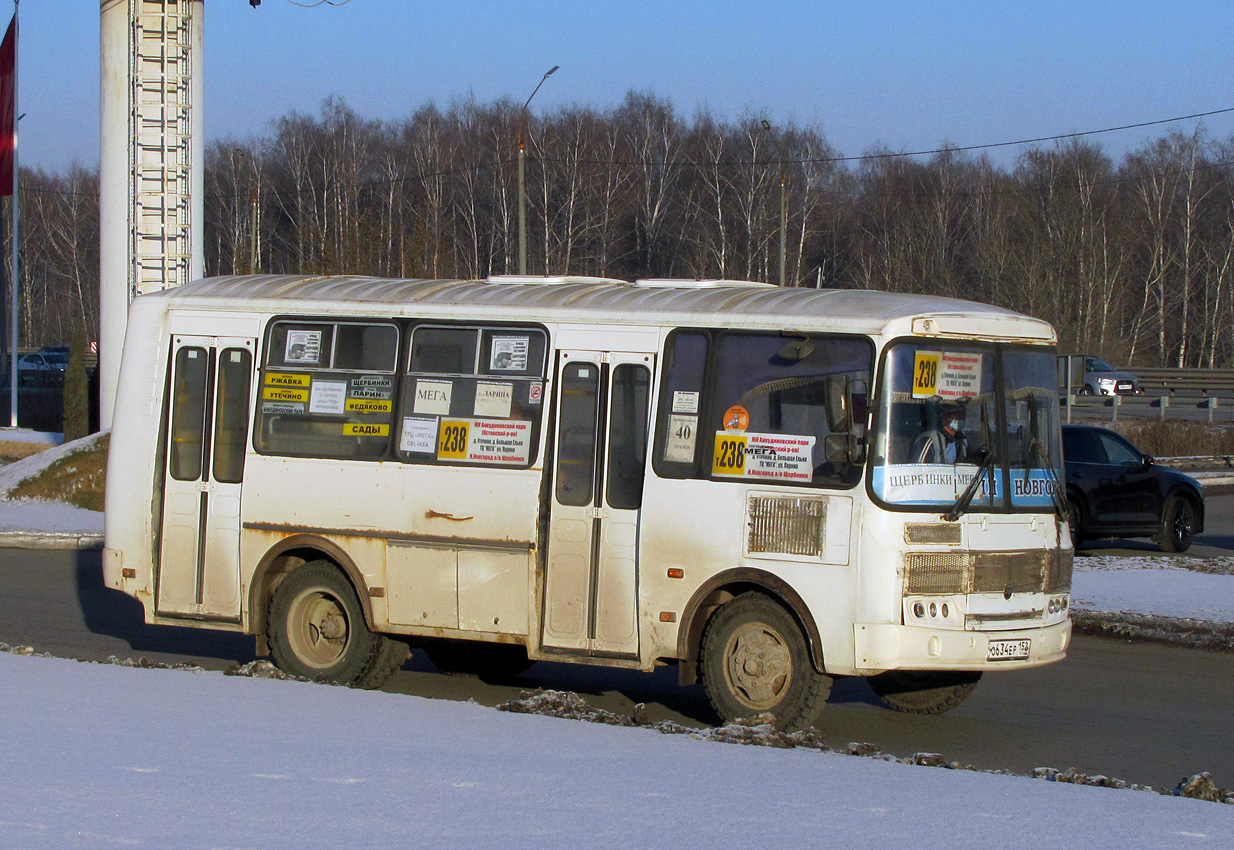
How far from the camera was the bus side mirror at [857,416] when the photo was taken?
8.03 metres

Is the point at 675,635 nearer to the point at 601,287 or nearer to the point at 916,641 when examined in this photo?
the point at 916,641

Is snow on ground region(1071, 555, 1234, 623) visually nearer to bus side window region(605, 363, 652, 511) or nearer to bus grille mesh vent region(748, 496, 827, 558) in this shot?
bus grille mesh vent region(748, 496, 827, 558)

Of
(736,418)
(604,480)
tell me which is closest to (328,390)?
(604,480)

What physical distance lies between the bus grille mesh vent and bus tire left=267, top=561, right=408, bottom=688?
107 inches

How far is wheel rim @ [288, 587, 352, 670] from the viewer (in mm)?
9656

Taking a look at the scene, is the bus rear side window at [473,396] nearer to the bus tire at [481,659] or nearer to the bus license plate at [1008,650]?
the bus tire at [481,659]

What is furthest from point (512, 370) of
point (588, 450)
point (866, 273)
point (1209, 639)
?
point (866, 273)

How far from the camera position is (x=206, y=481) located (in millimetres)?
9867

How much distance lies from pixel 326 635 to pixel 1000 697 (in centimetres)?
446

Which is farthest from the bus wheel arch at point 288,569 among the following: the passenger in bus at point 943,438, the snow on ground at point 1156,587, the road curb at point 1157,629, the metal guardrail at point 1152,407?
the metal guardrail at point 1152,407

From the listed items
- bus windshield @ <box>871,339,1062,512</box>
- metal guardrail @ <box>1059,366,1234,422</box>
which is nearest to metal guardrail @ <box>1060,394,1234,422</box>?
metal guardrail @ <box>1059,366,1234,422</box>

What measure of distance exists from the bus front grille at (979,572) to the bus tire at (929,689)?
932 millimetres

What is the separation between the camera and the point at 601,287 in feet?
31.1

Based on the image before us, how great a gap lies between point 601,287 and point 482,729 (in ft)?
11.1
